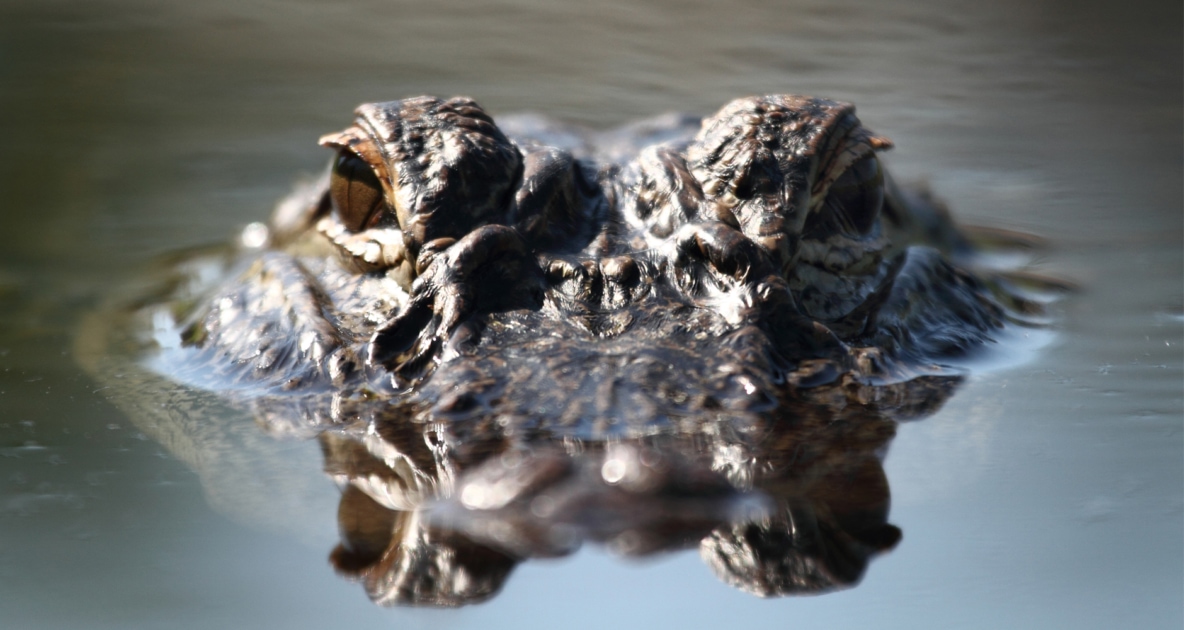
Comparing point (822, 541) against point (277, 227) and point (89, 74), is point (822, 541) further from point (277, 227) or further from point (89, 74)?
point (89, 74)

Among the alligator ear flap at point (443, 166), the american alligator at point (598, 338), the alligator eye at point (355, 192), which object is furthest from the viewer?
the alligator eye at point (355, 192)

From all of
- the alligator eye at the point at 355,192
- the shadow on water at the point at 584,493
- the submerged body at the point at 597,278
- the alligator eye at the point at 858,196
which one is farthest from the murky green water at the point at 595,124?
the alligator eye at the point at 355,192

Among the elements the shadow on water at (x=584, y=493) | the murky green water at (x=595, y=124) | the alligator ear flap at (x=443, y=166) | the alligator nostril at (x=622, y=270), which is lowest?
the murky green water at (x=595, y=124)

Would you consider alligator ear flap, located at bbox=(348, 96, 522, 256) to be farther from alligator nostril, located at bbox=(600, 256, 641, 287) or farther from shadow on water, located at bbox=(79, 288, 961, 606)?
shadow on water, located at bbox=(79, 288, 961, 606)

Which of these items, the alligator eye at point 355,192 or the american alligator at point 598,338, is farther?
the alligator eye at point 355,192

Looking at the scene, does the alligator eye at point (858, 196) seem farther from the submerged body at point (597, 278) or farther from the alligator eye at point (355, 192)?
the alligator eye at point (355, 192)

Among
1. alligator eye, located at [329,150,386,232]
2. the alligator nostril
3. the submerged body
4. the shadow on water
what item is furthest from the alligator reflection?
alligator eye, located at [329,150,386,232]

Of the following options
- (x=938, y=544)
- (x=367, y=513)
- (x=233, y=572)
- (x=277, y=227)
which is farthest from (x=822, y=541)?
(x=277, y=227)

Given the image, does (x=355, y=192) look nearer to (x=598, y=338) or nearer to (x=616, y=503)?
(x=598, y=338)
